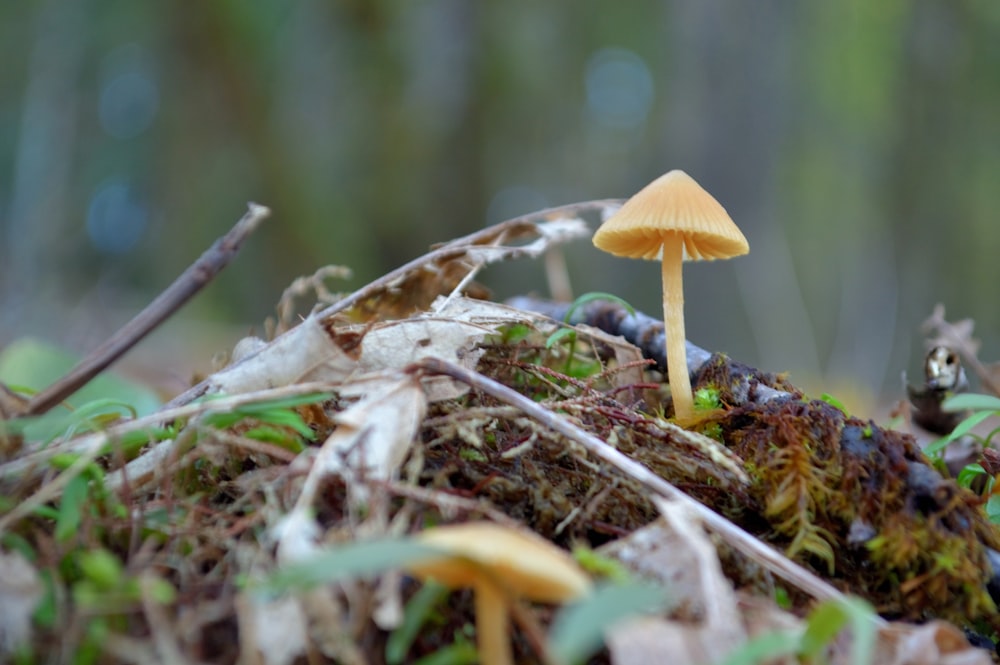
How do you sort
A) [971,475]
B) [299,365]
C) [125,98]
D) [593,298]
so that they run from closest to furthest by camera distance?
[299,365] → [971,475] → [593,298] → [125,98]

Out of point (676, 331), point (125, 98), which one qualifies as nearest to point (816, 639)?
point (676, 331)

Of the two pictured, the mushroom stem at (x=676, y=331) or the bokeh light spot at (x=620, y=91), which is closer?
the mushroom stem at (x=676, y=331)

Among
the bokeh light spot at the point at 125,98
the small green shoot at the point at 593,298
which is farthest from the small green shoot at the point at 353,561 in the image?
the bokeh light spot at the point at 125,98

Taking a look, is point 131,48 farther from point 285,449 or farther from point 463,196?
point 285,449

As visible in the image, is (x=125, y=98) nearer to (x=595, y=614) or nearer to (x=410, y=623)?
(x=410, y=623)

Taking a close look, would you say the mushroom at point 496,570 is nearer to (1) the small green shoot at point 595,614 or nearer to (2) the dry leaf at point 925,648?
→ (1) the small green shoot at point 595,614

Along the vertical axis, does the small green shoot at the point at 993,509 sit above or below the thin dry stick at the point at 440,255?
below
